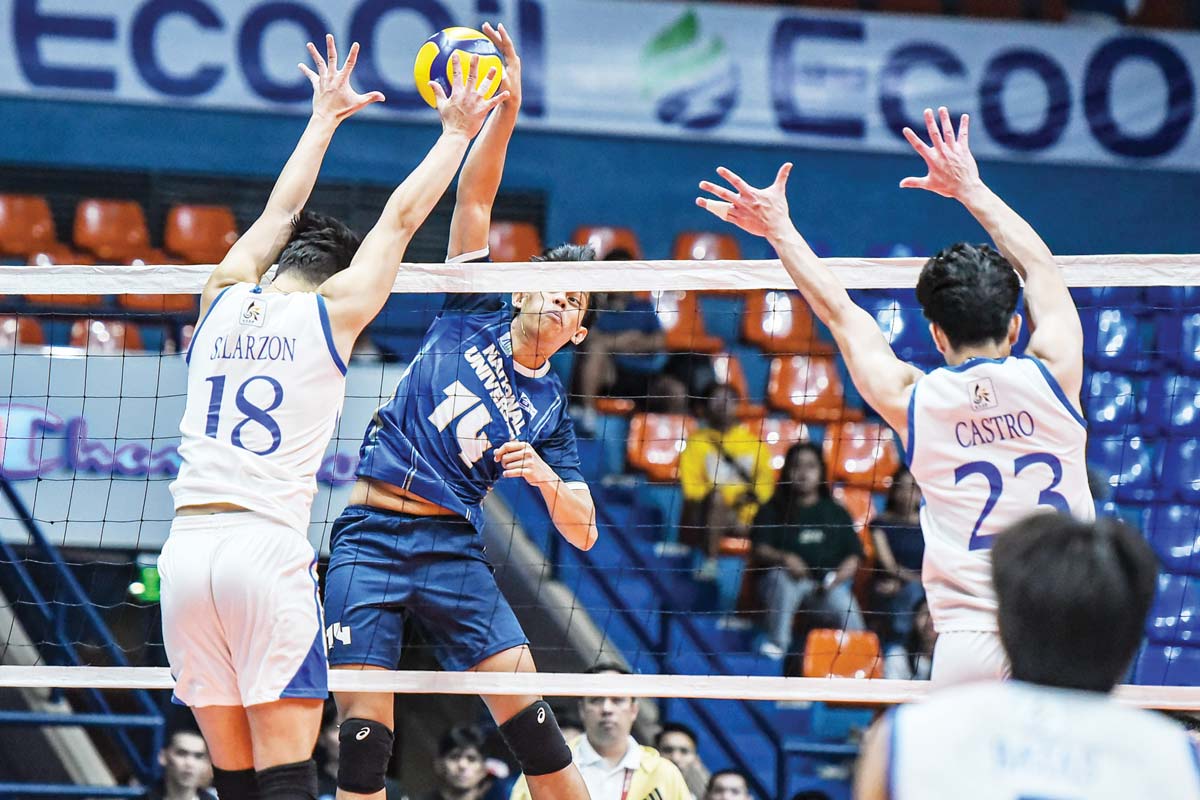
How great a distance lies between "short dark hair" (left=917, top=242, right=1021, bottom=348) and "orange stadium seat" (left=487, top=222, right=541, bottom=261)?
878cm

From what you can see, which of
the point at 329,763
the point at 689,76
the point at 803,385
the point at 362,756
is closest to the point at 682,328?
the point at 803,385

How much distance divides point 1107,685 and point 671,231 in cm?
1244

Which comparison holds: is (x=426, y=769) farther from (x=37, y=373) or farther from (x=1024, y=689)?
(x=1024, y=689)

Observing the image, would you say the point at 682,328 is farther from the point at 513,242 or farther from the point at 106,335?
the point at 106,335

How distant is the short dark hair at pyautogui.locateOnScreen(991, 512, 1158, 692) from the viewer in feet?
8.02

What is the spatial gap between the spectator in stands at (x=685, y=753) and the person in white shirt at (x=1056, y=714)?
680cm

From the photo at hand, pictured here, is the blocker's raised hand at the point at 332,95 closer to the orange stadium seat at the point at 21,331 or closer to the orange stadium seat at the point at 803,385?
the orange stadium seat at the point at 21,331

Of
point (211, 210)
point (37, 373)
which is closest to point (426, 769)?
point (37, 373)

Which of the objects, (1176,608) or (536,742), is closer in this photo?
(536,742)

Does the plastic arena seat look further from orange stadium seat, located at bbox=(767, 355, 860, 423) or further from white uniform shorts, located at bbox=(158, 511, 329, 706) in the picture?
white uniform shorts, located at bbox=(158, 511, 329, 706)

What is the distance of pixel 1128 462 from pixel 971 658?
836 centimetres

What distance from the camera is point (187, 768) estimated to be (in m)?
8.77

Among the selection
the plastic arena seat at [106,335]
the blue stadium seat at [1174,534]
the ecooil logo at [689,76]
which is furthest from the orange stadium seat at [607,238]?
the blue stadium seat at [1174,534]

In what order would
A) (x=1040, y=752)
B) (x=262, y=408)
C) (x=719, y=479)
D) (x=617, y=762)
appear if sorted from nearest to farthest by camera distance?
(x=1040, y=752) → (x=262, y=408) → (x=617, y=762) → (x=719, y=479)
